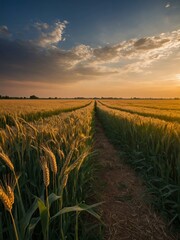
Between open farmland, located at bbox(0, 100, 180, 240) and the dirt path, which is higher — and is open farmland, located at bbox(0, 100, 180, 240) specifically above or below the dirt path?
above

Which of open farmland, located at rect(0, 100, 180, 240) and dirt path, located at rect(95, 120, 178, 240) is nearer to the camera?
open farmland, located at rect(0, 100, 180, 240)

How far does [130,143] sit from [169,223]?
3442 millimetres

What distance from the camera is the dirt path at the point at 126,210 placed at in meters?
2.63

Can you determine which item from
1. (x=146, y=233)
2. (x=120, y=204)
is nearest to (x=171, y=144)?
(x=120, y=204)

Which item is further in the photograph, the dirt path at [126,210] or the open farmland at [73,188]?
the dirt path at [126,210]

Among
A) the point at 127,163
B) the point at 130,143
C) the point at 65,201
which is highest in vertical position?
the point at 65,201

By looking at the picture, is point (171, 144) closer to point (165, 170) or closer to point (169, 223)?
point (165, 170)

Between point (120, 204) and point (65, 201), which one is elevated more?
point (65, 201)

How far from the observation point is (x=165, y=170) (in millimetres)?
3406

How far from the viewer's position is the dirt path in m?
2.63

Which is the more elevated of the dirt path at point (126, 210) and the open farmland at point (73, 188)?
the open farmland at point (73, 188)

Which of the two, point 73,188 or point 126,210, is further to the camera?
point 126,210

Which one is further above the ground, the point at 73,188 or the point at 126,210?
the point at 73,188

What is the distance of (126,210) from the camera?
3.19 metres
